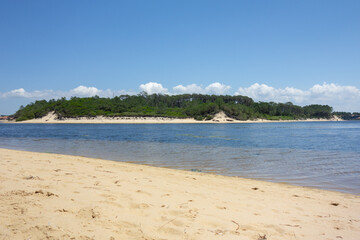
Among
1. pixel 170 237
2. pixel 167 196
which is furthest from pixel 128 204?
pixel 170 237

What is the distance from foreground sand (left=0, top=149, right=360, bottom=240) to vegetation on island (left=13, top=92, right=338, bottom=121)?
323 feet

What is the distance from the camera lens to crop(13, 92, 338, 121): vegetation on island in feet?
352

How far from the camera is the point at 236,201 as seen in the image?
5.80 metres

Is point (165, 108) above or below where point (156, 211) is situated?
above

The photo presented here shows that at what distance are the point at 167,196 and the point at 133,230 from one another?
199 centimetres

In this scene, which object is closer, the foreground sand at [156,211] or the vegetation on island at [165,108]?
the foreground sand at [156,211]

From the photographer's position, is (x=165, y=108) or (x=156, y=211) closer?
(x=156, y=211)

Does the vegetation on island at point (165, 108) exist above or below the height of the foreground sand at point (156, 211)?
above

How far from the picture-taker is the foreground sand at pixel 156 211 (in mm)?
Answer: 3658

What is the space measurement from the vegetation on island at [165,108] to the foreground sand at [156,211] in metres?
98.6

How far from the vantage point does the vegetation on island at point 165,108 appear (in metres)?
107

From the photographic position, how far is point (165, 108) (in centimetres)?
12694

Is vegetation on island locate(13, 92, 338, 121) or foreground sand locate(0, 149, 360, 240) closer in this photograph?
foreground sand locate(0, 149, 360, 240)

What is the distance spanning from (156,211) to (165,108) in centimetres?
12281
